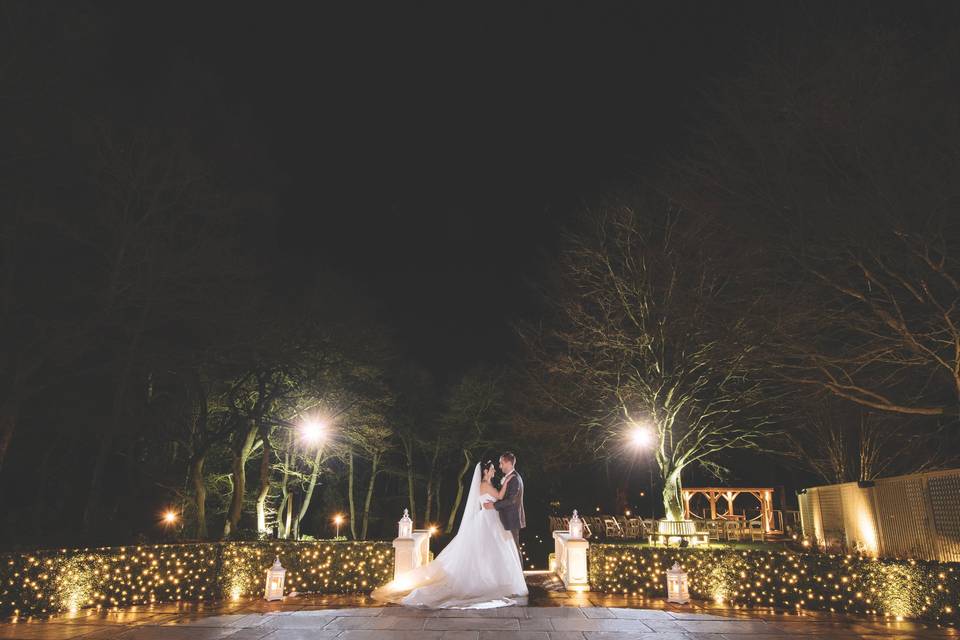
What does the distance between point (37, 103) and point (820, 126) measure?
1477cm

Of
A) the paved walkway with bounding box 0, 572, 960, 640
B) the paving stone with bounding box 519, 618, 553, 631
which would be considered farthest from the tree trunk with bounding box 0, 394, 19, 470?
the paving stone with bounding box 519, 618, 553, 631

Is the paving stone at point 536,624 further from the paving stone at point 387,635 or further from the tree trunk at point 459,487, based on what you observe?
the tree trunk at point 459,487

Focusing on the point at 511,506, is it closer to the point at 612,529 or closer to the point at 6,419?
the point at 6,419

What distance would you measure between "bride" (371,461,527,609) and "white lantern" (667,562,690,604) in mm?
2378

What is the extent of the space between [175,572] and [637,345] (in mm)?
13896

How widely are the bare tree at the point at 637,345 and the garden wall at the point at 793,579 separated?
7.71 m

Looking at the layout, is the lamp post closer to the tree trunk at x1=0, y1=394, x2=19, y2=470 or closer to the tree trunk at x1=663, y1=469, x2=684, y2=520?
the tree trunk at x1=663, y1=469, x2=684, y2=520

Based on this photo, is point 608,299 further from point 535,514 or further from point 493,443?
point 535,514

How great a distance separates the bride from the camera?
31.0 feet

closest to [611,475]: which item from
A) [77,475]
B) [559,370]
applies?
[559,370]

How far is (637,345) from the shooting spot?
1948 cm

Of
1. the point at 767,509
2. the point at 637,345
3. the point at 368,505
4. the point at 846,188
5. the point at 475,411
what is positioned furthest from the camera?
the point at 475,411

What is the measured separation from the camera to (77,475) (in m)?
17.6

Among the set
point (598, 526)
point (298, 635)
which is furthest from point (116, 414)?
point (598, 526)
